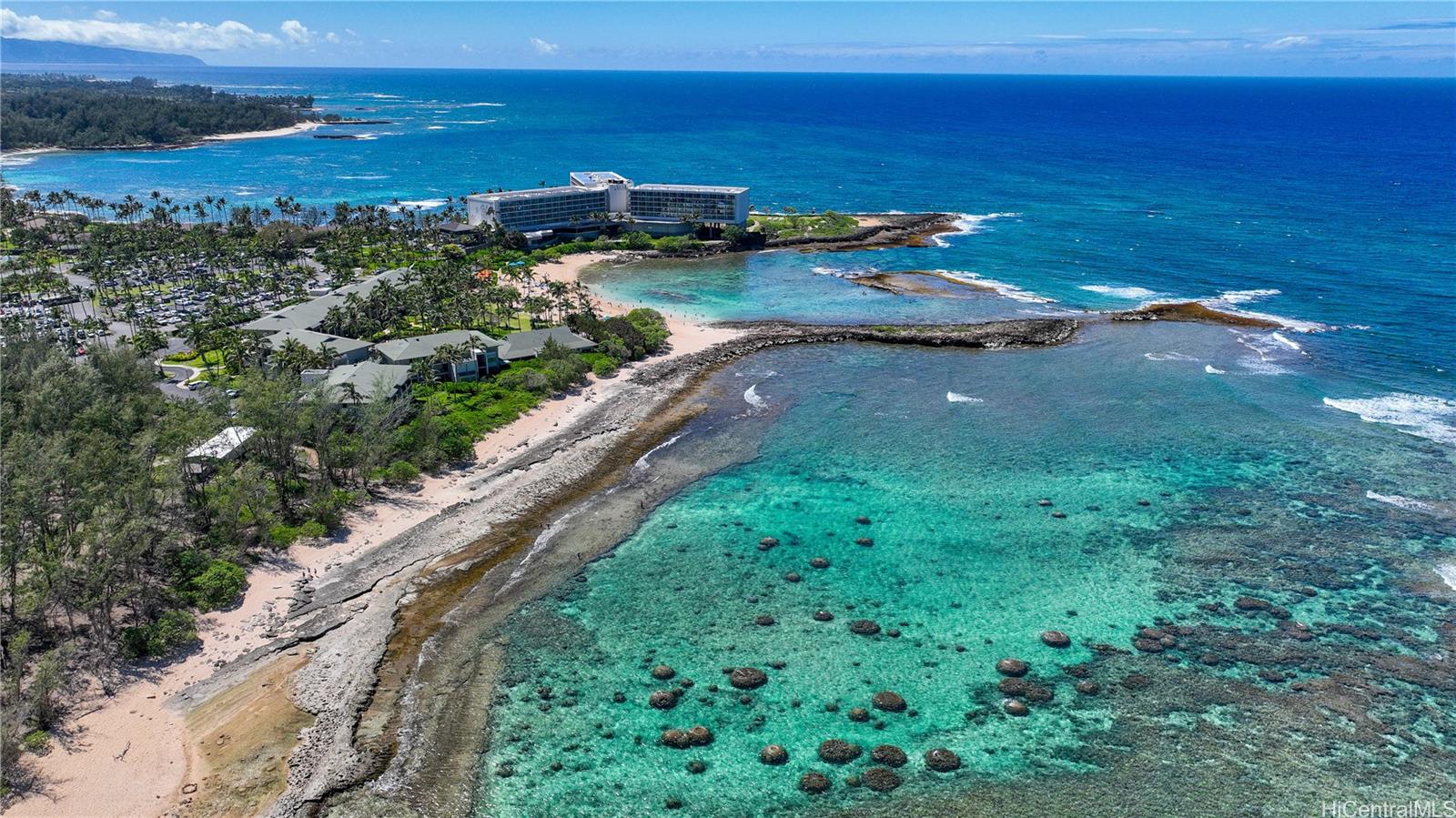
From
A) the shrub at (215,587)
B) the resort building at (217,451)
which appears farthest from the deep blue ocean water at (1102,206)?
the shrub at (215,587)

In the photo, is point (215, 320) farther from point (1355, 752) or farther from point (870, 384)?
point (1355, 752)

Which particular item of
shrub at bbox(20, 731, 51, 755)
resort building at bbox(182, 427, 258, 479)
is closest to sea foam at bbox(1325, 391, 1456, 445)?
resort building at bbox(182, 427, 258, 479)

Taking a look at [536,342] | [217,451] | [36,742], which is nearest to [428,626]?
[36,742]

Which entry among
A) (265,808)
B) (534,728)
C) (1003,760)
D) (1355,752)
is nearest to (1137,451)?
(1355,752)

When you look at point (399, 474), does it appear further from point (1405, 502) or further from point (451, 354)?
point (1405, 502)

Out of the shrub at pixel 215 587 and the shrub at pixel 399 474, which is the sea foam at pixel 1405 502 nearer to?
the shrub at pixel 399 474

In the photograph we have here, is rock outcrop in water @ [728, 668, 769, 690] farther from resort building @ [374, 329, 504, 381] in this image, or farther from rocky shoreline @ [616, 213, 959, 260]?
rocky shoreline @ [616, 213, 959, 260]

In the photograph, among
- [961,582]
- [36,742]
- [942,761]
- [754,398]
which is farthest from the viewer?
[754,398]
